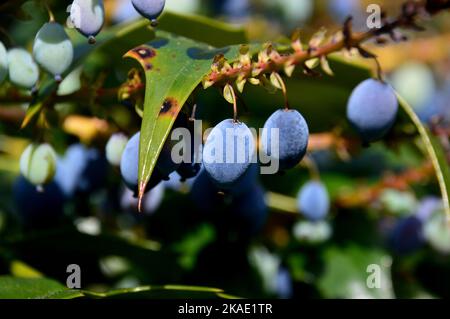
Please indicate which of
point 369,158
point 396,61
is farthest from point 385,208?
point 396,61

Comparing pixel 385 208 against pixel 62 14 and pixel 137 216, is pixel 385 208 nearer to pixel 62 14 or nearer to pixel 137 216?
pixel 137 216

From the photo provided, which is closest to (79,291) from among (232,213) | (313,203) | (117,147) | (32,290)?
(32,290)

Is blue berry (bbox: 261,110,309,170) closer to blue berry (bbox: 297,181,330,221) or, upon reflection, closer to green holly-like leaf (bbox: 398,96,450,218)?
green holly-like leaf (bbox: 398,96,450,218)

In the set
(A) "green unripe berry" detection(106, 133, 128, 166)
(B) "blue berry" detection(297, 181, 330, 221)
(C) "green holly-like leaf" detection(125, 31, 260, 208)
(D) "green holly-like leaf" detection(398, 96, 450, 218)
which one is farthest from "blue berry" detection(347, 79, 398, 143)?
(B) "blue berry" detection(297, 181, 330, 221)

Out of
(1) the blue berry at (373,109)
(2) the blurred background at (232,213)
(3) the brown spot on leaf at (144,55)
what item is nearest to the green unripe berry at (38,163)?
(2) the blurred background at (232,213)

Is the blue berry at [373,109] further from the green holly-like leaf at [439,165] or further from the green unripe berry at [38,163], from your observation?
the green unripe berry at [38,163]
